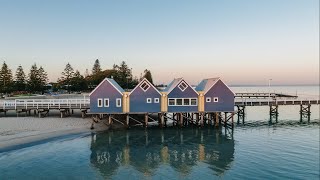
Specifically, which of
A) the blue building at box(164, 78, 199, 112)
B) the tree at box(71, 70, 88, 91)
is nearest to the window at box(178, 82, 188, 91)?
the blue building at box(164, 78, 199, 112)

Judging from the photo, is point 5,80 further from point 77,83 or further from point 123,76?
point 123,76

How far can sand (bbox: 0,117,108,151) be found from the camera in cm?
3139

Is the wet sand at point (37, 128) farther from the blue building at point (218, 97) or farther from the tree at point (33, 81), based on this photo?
the tree at point (33, 81)

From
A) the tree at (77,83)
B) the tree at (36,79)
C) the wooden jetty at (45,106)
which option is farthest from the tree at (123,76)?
the wooden jetty at (45,106)

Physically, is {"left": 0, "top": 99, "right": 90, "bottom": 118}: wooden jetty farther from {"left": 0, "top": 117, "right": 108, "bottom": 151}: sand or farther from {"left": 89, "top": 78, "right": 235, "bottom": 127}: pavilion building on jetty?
{"left": 89, "top": 78, "right": 235, "bottom": 127}: pavilion building on jetty

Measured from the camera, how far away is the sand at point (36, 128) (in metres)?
31.4

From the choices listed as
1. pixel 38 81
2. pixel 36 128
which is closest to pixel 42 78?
pixel 38 81

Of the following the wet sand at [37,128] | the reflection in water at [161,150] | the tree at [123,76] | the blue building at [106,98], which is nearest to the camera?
the reflection in water at [161,150]

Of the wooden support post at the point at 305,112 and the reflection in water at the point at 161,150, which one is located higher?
the wooden support post at the point at 305,112

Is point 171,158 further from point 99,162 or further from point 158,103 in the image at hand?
Result: point 158,103

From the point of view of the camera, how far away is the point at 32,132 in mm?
35312

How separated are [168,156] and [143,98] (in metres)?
13.9

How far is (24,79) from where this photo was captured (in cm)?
9662

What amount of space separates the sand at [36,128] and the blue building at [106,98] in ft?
9.02
